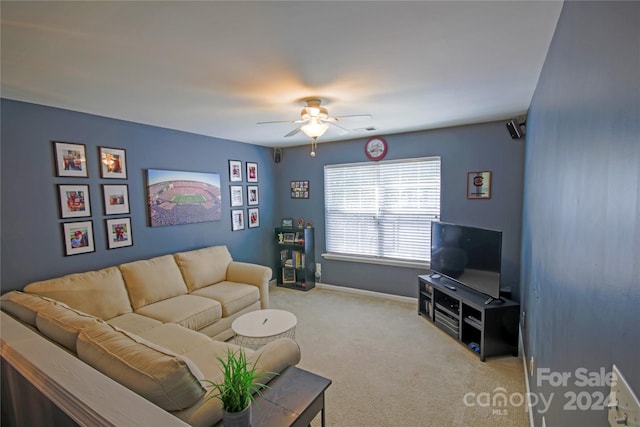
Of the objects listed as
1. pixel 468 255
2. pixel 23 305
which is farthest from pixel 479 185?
pixel 23 305

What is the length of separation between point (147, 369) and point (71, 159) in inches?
98.4

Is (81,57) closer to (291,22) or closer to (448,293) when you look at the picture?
(291,22)

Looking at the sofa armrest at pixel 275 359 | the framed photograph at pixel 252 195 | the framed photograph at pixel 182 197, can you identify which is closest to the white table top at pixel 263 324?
the sofa armrest at pixel 275 359

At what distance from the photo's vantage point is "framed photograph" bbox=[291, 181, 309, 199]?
5.00m

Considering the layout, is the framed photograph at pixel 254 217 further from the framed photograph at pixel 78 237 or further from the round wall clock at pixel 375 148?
the framed photograph at pixel 78 237

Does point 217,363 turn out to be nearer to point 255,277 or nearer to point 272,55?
point 255,277

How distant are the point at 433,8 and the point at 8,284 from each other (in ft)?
11.9

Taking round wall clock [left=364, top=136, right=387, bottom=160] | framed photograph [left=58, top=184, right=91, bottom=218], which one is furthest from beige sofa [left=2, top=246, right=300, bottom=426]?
round wall clock [left=364, top=136, right=387, bottom=160]

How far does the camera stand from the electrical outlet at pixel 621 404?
1.78 ft

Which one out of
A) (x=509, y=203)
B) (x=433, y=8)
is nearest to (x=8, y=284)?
(x=433, y=8)

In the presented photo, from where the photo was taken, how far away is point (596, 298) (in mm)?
805

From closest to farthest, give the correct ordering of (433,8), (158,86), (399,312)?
(433,8) → (158,86) → (399,312)

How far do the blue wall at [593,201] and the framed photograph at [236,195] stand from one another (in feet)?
12.8

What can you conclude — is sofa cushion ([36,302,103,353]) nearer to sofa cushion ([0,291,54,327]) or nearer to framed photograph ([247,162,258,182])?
sofa cushion ([0,291,54,327])
